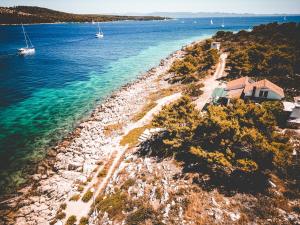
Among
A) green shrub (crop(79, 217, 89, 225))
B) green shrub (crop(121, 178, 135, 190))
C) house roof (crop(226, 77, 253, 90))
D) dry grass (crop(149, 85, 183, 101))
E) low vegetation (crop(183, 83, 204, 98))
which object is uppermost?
house roof (crop(226, 77, 253, 90))

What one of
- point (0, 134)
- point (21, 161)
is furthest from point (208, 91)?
point (0, 134)

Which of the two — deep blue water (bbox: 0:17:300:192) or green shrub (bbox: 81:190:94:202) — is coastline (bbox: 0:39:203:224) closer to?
green shrub (bbox: 81:190:94:202)

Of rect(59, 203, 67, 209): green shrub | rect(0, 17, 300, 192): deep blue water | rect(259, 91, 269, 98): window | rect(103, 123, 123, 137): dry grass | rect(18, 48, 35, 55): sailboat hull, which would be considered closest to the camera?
rect(59, 203, 67, 209): green shrub

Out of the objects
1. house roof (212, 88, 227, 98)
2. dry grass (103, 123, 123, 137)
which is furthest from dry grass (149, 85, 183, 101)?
dry grass (103, 123, 123, 137)

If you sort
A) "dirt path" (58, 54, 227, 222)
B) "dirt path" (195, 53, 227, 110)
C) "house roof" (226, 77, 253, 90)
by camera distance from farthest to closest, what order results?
"dirt path" (195, 53, 227, 110) → "house roof" (226, 77, 253, 90) → "dirt path" (58, 54, 227, 222)

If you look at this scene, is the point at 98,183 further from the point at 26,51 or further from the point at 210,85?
the point at 26,51

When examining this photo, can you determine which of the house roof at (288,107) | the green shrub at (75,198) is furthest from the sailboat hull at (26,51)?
the house roof at (288,107)

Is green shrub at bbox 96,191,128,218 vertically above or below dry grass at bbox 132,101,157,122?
below
